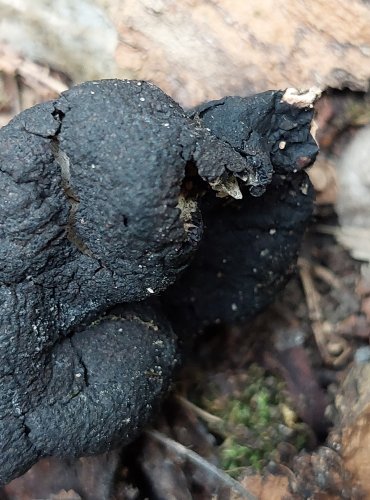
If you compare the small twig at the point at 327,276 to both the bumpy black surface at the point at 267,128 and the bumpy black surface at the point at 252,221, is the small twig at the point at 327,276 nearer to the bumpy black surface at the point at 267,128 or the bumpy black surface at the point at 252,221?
the bumpy black surface at the point at 252,221

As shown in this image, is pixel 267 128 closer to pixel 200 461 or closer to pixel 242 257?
pixel 242 257

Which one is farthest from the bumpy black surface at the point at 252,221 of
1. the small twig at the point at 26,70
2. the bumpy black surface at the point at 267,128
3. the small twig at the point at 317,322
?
the small twig at the point at 26,70

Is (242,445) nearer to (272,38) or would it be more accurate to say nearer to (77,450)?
(77,450)

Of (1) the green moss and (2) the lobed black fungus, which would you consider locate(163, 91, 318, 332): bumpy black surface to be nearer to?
(2) the lobed black fungus

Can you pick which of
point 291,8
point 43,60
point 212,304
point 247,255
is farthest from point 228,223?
point 43,60

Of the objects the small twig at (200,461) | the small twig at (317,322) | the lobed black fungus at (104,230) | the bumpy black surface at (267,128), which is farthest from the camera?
the small twig at (317,322)

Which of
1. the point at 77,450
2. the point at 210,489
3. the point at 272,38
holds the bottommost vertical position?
the point at 210,489
